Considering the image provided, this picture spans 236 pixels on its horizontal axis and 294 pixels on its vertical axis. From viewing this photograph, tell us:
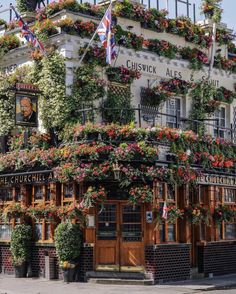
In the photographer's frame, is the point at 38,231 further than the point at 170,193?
Yes

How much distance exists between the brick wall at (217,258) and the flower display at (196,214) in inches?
48.0

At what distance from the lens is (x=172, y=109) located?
79.4 ft

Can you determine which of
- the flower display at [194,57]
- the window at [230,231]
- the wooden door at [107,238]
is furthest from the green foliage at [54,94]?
the window at [230,231]

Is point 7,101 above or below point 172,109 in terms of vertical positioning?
above

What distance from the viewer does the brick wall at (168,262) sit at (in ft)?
64.8

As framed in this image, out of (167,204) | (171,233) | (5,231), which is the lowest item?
(171,233)

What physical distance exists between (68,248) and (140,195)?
268cm

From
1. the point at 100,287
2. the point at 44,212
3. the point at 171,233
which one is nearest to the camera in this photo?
the point at 100,287

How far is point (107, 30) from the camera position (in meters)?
20.4

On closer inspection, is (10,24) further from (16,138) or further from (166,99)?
(166,99)

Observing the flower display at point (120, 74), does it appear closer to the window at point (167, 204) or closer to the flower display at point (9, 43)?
the flower display at point (9, 43)

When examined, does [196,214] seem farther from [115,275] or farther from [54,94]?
[54,94]

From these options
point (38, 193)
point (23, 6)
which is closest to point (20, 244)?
point (38, 193)

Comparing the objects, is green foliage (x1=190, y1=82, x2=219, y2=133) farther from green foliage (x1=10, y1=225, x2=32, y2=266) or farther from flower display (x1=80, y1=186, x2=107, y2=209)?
green foliage (x1=10, y1=225, x2=32, y2=266)
